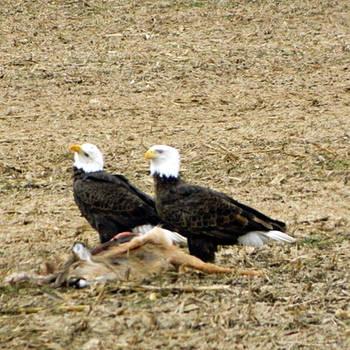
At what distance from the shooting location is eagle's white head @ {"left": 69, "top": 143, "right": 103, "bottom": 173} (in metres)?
9.02

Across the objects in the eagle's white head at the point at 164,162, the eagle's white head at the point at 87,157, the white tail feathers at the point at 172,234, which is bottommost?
the white tail feathers at the point at 172,234

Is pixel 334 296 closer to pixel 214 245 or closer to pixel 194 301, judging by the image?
pixel 194 301

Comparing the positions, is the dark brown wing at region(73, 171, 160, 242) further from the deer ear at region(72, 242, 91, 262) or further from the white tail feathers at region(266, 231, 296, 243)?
the deer ear at region(72, 242, 91, 262)

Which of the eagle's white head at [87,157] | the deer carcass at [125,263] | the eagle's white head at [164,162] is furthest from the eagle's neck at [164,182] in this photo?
the eagle's white head at [87,157]

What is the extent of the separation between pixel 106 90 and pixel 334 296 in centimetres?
756

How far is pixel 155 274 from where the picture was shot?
740 cm

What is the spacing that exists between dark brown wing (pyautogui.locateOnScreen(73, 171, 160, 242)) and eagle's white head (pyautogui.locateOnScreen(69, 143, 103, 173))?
0.36 m

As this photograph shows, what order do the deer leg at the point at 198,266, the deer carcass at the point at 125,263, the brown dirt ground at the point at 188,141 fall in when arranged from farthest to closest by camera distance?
the deer leg at the point at 198,266 → the deer carcass at the point at 125,263 → the brown dirt ground at the point at 188,141

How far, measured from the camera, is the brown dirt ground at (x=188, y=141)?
6.43 meters

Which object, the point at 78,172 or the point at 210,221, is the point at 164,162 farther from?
the point at 78,172

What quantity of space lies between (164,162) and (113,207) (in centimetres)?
64

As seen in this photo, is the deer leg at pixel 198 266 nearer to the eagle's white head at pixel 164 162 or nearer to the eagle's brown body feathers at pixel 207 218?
the eagle's brown body feathers at pixel 207 218

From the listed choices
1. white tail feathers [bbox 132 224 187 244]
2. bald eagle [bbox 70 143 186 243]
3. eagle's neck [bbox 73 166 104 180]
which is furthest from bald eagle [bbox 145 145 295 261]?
eagle's neck [bbox 73 166 104 180]

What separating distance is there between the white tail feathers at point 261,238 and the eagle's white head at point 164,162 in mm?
827
